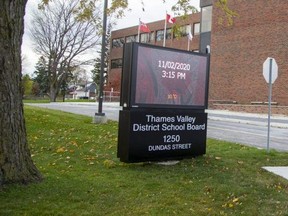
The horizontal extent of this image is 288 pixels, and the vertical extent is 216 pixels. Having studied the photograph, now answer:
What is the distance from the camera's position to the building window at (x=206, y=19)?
144 feet

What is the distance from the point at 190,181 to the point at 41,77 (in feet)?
286

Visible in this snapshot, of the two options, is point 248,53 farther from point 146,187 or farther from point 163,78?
point 146,187

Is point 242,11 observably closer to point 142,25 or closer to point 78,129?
point 142,25

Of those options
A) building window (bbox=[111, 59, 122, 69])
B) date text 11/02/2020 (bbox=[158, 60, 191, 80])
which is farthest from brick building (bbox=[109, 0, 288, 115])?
building window (bbox=[111, 59, 122, 69])

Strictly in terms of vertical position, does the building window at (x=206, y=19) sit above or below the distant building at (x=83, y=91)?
above

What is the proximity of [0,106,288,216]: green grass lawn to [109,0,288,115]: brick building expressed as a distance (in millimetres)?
27273

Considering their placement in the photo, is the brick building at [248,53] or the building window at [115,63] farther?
the building window at [115,63]

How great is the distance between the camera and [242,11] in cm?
3866

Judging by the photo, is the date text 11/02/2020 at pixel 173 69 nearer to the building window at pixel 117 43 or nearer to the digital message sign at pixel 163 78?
the digital message sign at pixel 163 78

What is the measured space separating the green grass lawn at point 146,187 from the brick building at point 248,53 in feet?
89.5

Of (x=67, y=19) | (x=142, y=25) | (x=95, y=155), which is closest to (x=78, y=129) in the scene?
(x=95, y=155)

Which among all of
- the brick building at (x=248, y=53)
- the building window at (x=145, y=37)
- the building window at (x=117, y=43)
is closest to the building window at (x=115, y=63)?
the building window at (x=117, y=43)

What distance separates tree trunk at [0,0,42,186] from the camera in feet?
17.2

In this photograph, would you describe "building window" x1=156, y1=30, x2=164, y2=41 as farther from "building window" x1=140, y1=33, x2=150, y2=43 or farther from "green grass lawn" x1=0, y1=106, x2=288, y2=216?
"green grass lawn" x1=0, y1=106, x2=288, y2=216
